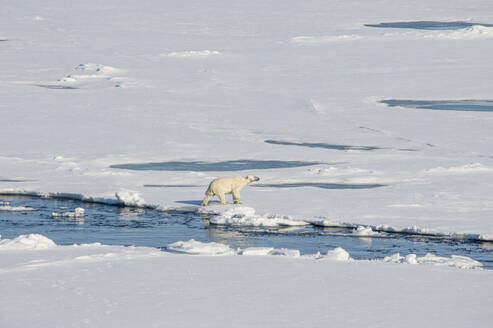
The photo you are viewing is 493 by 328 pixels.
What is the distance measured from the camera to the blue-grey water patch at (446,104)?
72.3 ft

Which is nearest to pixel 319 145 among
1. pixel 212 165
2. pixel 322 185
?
pixel 212 165

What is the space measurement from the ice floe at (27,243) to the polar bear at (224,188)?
3.30 metres

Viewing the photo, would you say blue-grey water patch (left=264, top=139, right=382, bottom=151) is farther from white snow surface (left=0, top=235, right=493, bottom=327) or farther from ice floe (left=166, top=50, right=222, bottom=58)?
ice floe (left=166, top=50, right=222, bottom=58)

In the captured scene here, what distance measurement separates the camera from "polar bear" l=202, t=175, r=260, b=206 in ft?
44.7

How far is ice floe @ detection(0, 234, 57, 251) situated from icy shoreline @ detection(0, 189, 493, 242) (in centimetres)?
284

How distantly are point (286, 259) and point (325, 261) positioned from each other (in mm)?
443

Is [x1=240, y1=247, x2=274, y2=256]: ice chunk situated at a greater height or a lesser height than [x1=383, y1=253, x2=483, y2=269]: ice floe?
greater

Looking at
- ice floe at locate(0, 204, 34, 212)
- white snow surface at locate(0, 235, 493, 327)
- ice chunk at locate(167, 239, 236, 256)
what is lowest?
white snow surface at locate(0, 235, 493, 327)

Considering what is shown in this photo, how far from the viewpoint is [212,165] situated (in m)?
16.8

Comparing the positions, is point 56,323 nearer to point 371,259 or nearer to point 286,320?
point 286,320

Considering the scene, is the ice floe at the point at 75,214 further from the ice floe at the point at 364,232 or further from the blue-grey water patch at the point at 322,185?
the ice floe at the point at 364,232

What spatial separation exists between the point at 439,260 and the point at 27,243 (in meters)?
4.82

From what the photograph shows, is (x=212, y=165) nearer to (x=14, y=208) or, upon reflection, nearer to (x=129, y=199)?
(x=129, y=199)

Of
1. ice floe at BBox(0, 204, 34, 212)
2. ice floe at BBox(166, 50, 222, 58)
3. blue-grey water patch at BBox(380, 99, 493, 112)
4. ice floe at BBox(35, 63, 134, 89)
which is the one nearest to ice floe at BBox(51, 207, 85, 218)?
ice floe at BBox(0, 204, 34, 212)
